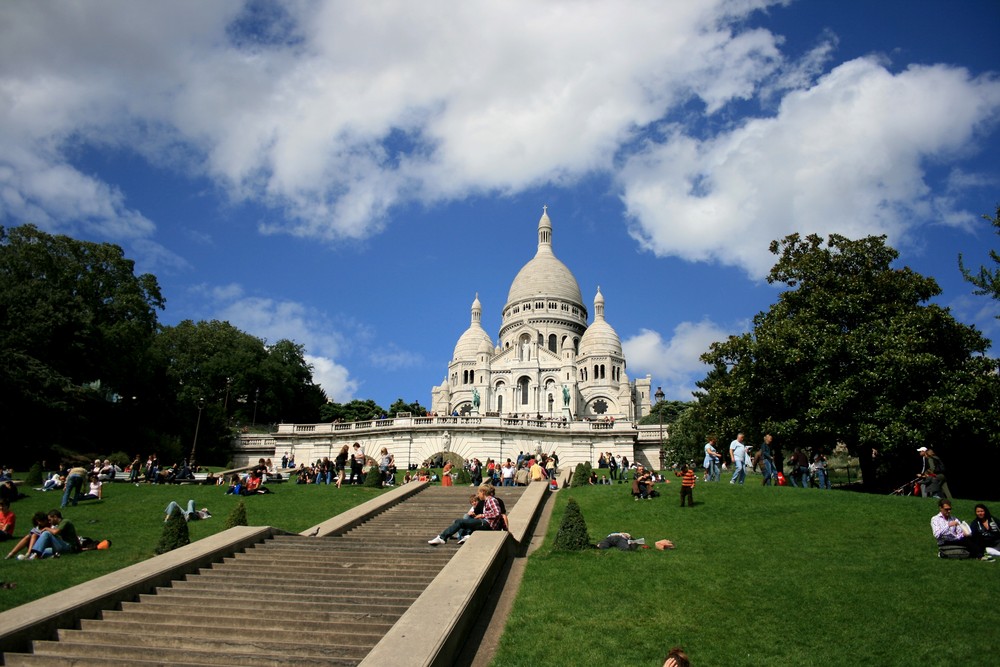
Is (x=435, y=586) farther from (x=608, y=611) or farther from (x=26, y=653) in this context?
(x=26, y=653)

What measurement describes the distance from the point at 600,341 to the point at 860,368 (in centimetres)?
6976

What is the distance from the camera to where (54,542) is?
13914 millimetres

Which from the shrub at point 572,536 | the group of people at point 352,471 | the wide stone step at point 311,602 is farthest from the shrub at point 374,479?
the wide stone step at point 311,602

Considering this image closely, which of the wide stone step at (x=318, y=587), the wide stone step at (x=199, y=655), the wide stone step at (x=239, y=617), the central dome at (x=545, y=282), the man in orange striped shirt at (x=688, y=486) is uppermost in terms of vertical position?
the central dome at (x=545, y=282)

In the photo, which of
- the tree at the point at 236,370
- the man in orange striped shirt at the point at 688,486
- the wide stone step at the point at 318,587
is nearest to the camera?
the wide stone step at the point at 318,587

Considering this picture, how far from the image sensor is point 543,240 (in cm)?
11362

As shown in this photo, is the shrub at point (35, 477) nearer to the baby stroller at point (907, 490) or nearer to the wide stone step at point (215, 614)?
the wide stone step at point (215, 614)

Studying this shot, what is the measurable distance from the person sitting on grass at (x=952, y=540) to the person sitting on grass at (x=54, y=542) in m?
15.8

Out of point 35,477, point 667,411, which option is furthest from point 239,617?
point 667,411

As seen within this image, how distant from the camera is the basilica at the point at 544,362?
8556cm

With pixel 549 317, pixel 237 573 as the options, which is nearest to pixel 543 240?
pixel 549 317

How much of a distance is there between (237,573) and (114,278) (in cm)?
3611

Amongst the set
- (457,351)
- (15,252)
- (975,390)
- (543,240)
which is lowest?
(975,390)

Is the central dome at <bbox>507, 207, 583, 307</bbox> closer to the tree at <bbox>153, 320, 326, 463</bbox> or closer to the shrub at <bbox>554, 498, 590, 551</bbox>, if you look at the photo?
the tree at <bbox>153, 320, 326, 463</bbox>
